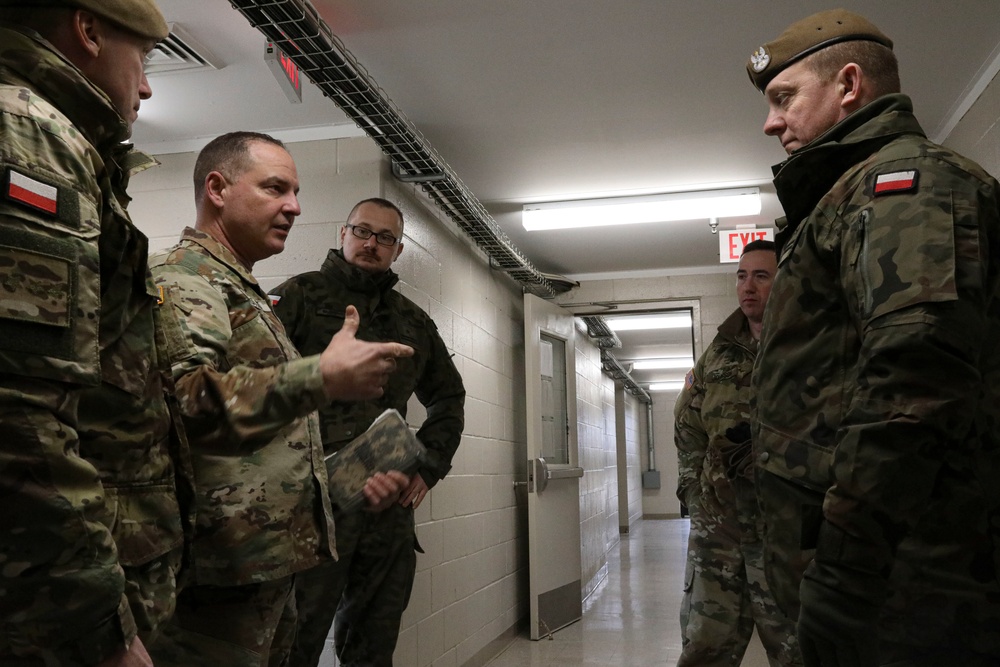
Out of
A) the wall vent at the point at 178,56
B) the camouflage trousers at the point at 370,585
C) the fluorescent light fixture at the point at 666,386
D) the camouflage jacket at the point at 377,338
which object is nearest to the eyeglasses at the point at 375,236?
the camouflage jacket at the point at 377,338

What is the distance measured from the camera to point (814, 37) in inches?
62.9

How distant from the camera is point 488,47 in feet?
9.70

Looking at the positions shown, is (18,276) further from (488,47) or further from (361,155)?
(361,155)

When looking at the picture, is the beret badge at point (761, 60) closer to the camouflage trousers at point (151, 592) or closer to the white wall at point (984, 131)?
the camouflage trousers at point (151, 592)

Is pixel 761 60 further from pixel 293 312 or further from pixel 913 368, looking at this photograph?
pixel 293 312

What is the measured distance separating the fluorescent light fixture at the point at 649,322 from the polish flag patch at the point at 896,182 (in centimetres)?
704

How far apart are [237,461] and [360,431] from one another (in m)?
1.23

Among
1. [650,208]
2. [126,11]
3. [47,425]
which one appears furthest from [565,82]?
[47,425]

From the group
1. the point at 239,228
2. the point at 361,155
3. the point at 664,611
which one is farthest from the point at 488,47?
the point at 664,611

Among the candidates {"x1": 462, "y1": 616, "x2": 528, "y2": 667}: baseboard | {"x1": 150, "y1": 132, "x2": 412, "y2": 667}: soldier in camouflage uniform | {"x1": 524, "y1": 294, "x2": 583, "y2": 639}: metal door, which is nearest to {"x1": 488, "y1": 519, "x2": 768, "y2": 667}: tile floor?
{"x1": 462, "y1": 616, "x2": 528, "y2": 667}: baseboard

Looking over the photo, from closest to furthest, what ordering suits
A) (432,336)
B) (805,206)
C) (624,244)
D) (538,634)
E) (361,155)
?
(805,206) → (432,336) → (361,155) → (538,634) → (624,244)

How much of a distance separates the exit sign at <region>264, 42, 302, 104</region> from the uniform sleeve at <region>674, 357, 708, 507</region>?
1960 millimetres

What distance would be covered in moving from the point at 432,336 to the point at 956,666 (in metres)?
2.28

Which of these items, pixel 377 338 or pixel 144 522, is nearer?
pixel 144 522
